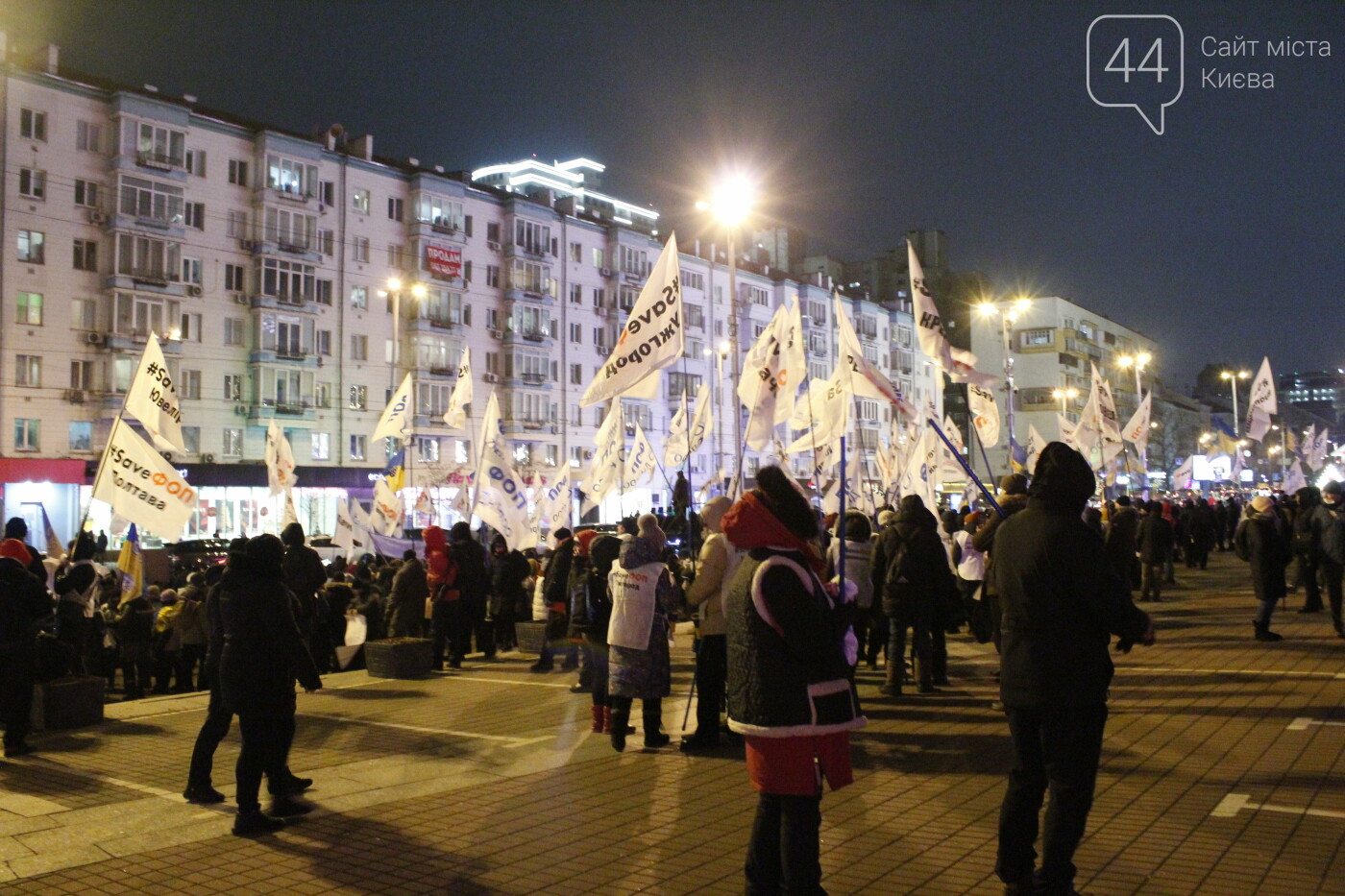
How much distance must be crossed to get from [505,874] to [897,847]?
86.2 inches

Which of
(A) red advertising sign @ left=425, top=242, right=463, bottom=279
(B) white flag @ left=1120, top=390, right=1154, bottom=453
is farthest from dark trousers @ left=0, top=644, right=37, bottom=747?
(A) red advertising sign @ left=425, top=242, right=463, bottom=279

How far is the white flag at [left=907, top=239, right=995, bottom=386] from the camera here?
1284cm

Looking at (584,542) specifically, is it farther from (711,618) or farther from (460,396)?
(460,396)

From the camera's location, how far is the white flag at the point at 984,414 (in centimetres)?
2575

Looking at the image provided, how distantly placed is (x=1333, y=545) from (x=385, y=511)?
58.4 feet

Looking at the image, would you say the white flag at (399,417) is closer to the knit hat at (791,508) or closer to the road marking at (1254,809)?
the road marking at (1254,809)

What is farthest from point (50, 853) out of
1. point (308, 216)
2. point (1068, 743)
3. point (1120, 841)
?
point (308, 216)

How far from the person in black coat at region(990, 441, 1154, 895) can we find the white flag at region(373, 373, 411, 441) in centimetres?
2294

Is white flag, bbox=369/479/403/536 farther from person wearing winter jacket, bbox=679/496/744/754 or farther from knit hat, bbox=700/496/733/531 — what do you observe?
knit hat, bbox=700/496/733/531

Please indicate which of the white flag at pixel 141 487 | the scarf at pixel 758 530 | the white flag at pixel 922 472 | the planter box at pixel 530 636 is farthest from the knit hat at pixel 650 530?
the white flag at pixel 922 472

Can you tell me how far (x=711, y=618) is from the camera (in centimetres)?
916

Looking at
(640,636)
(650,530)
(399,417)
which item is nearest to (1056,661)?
(640,636)

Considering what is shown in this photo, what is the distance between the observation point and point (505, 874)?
6.05m

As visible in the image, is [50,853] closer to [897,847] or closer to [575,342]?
[897,847]
